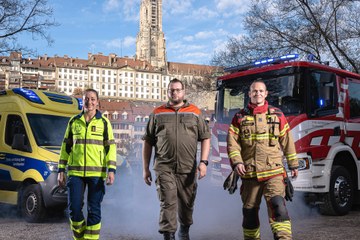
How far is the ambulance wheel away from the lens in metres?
8.14

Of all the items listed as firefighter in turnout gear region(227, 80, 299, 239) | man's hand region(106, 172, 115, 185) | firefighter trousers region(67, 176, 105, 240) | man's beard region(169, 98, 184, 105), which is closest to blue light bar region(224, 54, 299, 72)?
firefighter in turnout gear region(227, 80, 299, 239)

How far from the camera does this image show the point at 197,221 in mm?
7738

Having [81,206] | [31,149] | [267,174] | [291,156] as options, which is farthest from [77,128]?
[31,149]

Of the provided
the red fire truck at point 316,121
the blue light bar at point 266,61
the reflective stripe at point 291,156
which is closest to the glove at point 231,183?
the reflective stripe at point 291,156

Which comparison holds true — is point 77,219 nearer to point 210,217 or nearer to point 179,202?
point 179,202

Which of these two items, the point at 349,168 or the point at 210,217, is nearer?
the point at 210,217

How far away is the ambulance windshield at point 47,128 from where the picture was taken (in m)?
8.69

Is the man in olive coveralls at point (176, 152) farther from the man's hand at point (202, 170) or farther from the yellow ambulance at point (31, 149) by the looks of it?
the yellow ambulance at point (31, 149)

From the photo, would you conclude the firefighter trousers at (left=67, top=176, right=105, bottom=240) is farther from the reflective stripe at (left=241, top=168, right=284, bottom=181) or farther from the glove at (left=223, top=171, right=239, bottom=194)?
the reflective stripe at (left=241, top=168, right=284, bottom=181)

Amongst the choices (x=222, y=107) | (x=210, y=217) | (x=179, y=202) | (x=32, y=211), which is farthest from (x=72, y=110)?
(x=179, y=202)

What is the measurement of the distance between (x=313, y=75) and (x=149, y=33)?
162m

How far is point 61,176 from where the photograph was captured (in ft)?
17.4

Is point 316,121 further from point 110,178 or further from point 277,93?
point 110,178

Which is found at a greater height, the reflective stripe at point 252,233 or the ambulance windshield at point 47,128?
the ambulance windshield at point 47,128
